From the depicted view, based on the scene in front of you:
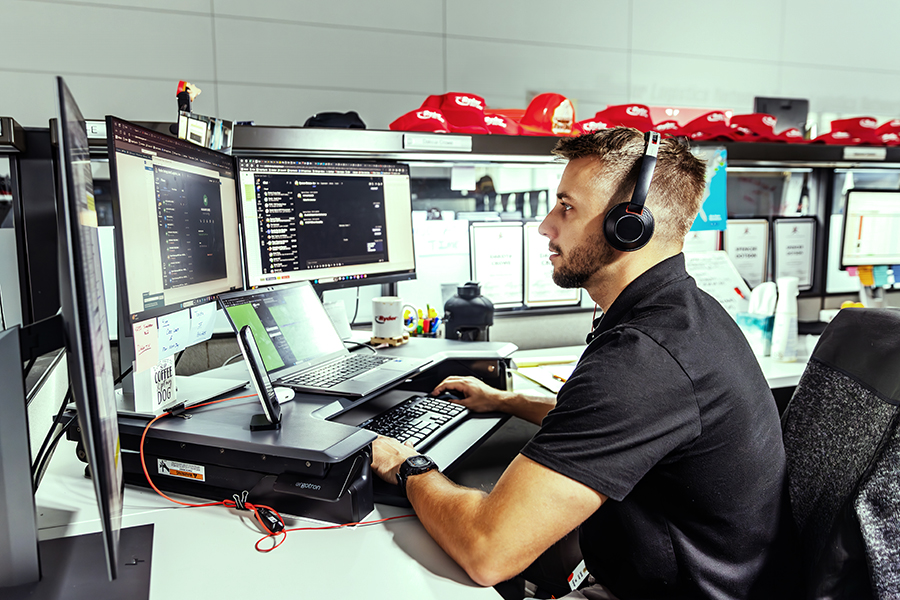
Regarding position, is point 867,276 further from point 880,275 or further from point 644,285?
point 644,285

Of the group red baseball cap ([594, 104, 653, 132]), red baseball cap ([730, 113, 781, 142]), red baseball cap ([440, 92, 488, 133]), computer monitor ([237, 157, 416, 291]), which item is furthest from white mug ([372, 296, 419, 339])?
red baseball cap ([730, 113, 781, 142])

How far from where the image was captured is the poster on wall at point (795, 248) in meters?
2.17

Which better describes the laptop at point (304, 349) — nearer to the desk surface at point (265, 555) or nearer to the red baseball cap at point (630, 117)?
the desk surface at point (265, 555)

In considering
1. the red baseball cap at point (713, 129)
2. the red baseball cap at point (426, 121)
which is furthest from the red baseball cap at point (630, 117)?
the red baseball cap at point (426, 121)

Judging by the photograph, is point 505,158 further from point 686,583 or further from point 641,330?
point 686,583

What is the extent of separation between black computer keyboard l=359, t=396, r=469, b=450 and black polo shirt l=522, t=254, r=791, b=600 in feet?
1.12

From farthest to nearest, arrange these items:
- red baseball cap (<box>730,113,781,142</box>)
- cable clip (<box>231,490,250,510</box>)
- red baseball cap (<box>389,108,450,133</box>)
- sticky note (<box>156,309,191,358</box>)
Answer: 1. red baseball cap (<box>730,113,781,142</box>)
2. red baseball cap (<box>389,108,450,133</box>)
3. sticky note (<box>156,309,191,358</box>)
4. cable clip (<box>231,490,250,510</box>)

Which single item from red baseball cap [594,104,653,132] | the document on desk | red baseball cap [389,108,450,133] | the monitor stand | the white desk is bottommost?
the white desk

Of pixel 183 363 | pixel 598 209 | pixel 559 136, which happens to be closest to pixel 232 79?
pixel 183 363

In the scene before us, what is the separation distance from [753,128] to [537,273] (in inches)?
33.0

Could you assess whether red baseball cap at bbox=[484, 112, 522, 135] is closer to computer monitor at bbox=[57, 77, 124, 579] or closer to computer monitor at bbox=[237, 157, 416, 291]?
computer monitor at bbox=[237, 157, 416, 291]

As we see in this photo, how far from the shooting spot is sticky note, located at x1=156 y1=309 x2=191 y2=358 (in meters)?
0.97

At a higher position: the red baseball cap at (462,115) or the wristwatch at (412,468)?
the red baseball cap at (462,115)

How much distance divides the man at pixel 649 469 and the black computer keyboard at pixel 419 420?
90 mm
